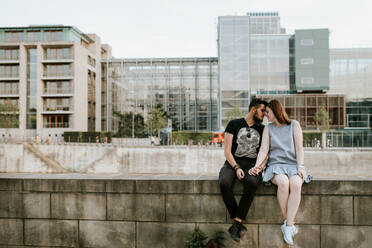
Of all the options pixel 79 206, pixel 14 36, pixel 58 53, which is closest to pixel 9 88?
pixel 14 36

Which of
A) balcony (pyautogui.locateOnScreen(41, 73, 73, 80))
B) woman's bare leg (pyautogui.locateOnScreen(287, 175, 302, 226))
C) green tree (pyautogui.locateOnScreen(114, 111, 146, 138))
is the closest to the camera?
woman's bare leg (pyautogui.locateOnScreen(287, 175, 302, 226))

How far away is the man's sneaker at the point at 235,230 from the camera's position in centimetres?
455

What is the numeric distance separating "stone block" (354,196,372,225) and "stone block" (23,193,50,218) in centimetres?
505

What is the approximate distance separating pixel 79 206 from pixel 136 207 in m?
1.01

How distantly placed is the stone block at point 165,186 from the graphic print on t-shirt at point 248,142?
38.2 inches

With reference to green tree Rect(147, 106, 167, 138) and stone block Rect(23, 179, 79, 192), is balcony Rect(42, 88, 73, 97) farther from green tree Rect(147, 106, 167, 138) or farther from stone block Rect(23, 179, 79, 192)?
stone block Rect(23, 179, 79, 192)

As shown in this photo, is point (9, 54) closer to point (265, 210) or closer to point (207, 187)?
point (207, 187)

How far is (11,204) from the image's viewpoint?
543 centimetres

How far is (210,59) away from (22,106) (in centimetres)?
3749

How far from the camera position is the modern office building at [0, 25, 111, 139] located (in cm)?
5597

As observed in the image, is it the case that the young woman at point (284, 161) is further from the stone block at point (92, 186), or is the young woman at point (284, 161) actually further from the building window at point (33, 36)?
the building window at point (33, 36)

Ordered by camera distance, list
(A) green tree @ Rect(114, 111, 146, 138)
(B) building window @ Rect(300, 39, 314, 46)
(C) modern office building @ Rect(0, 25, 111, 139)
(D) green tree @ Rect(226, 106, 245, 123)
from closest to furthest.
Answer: (D) green tree @ Rect(226, 106, 245, 123), (B) building window @ Rect(300, 39, 314, 46), (C) modern office building @ Rect(0, 25, 111, 139), (A) green tree @ Rect(114, 111, 146, 138)

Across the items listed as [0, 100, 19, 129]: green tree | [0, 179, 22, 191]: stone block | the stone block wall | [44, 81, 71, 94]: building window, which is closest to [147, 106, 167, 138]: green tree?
[44, 81, 71, 94]: building window

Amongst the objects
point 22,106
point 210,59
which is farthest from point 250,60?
point 22,106
